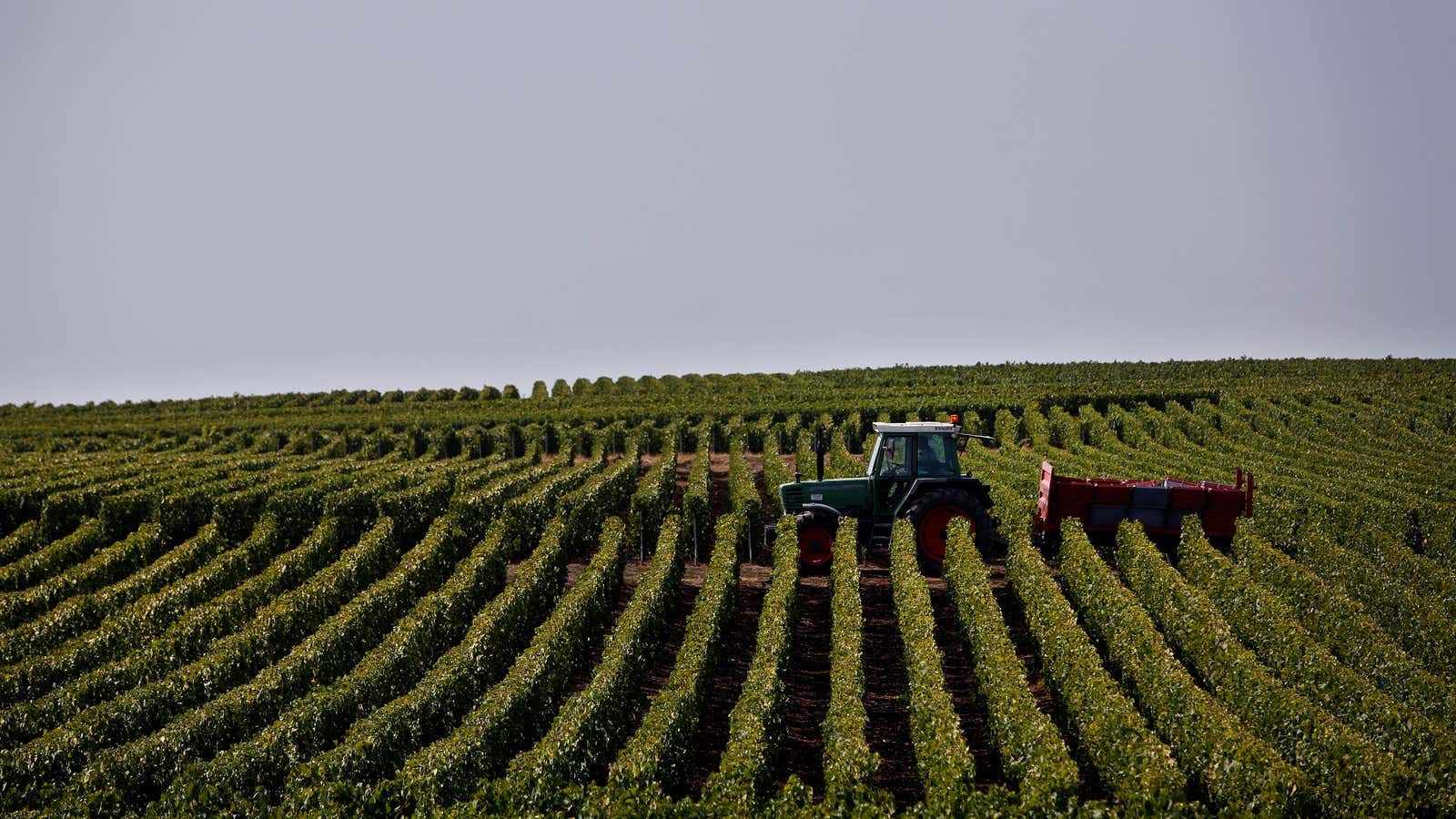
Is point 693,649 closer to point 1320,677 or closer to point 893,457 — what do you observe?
point 893,457

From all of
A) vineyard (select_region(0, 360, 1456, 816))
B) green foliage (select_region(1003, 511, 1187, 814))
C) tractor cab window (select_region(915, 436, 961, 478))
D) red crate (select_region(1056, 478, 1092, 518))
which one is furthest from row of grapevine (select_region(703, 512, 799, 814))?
red crate (select_region(1056, 478, 1092, 518))

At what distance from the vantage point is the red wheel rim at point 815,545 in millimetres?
21109

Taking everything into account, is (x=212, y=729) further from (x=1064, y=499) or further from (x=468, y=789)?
(x=1064, y=499)

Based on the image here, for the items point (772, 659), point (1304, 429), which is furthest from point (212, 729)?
point (1304, 429)

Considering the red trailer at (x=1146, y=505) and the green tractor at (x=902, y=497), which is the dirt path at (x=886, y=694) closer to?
the green tractor at (x=902, y=497)

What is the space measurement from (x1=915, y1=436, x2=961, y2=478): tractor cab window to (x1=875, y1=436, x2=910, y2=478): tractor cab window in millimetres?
229

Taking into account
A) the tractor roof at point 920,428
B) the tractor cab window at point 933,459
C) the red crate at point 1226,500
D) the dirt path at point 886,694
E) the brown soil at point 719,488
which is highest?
the tractor roof at point 920,428

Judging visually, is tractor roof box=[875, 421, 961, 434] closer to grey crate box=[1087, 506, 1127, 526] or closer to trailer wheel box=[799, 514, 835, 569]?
trailer wheel box=[799, 514, 835, 569]

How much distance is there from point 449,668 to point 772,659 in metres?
4.64

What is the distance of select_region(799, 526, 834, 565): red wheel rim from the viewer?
69.3 ft

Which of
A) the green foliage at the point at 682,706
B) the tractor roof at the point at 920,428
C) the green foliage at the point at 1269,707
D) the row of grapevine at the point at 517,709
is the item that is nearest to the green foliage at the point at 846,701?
the green foliage at the point at 682,706

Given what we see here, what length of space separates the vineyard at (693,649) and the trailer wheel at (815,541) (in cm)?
77

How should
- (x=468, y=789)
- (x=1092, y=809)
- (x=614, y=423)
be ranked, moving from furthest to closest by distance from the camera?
(x=614, y=423) → (x=468, y=789) → (x=1092, y=809)

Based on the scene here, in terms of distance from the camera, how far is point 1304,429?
41844 mm
